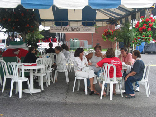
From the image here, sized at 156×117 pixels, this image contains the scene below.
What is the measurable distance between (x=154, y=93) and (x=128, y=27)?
2136 millimetres

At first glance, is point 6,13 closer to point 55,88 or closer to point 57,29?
point 57,29

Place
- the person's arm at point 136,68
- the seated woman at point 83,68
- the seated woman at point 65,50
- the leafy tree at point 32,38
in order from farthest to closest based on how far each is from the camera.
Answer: the seated woman at point 65,50
the leafy tree at point 32,38
the seated woman at point 83,68
the person's arm at point 136,68

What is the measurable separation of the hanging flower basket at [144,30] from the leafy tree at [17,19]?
4318 millimetres

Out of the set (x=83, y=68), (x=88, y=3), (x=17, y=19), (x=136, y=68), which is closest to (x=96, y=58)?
(x=83, y=68)

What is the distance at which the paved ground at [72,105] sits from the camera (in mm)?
4301

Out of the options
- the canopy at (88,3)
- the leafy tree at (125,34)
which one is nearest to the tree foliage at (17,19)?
the canopy at (88,3)

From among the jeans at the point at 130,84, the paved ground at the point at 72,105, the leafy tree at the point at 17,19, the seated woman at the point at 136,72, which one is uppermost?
the leafy tree at the point at 17,19

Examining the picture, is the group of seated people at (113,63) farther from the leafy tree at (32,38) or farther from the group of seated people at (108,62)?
the leafy tree at (32,38)

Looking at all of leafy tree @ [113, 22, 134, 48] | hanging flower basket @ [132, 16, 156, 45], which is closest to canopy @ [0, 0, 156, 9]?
hanging flower basket @ [132, 16, 156, 45]

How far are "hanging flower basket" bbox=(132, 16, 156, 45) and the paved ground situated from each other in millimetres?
1556

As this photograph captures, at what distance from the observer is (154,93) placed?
5980mm

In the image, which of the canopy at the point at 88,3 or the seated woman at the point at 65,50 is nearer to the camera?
the canopy at the point at 88,3

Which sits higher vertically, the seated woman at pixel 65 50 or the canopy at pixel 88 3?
the canopy at pixel 88 3

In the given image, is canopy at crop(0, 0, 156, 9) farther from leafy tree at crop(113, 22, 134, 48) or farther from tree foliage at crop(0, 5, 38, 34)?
tree foliage at crop(0, 5, 38, 34)
